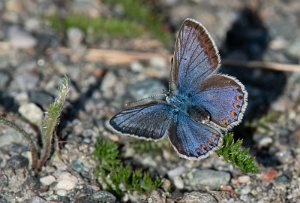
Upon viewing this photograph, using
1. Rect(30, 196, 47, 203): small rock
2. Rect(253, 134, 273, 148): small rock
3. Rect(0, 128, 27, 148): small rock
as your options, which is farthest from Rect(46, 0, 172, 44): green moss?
Rect(30, 196, 47, 203): small rock

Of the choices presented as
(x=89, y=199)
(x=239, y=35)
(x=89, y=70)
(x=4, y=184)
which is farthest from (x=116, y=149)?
(x=239, y=35)

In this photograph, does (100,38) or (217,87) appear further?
(100,38)

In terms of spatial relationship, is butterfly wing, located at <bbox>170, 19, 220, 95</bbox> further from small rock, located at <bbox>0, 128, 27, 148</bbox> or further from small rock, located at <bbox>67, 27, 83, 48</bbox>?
small rock, located at <bbox>67, 27, 83, 48</bbox>

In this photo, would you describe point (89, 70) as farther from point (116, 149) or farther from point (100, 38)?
point (116, 149)

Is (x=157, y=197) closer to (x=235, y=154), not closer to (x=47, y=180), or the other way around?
(x=235, y=154)

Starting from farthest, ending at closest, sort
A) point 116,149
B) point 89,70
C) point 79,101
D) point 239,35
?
1. point 239,35
2. point 89,70
3. point 79,101
4. point 116,149

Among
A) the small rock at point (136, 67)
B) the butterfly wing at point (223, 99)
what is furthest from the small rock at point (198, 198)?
the small rock at point (136, 67)

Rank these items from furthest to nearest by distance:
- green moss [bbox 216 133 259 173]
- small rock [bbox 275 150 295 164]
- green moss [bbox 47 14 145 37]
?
green moss [bbox 47 14 145 37]
small rock [bbox 275 150 295 164]
green moss [bbox 216 133 259 173]
